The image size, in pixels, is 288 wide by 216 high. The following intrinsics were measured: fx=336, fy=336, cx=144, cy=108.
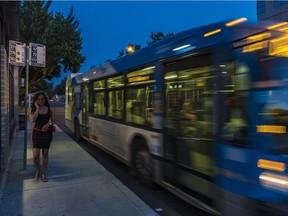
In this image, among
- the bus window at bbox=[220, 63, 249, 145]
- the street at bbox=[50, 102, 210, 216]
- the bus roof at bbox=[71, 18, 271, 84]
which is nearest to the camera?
the bus window at bbox=[220, 63, 249, 145]

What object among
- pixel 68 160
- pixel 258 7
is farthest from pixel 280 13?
pixel 68 160

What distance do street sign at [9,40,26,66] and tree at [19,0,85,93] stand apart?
1768cm

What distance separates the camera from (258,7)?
49.8m

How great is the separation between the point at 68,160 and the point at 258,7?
48.0 meters

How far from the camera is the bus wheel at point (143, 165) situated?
6273 millimetres

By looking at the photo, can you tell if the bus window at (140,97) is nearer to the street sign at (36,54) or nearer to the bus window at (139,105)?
the bus window at (139,105)

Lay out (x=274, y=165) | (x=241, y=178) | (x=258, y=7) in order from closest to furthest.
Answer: (x=274, y=165) → (x=241, y=178) → (x=258, y=7)

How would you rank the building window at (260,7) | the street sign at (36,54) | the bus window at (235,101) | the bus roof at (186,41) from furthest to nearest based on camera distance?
the building window at (260,7) < the street sign at (36,54) < the bus roof at (186,41) < the bus window at (235,101)

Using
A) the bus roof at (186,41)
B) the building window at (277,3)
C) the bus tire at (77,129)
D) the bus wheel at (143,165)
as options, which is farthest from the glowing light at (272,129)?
the building window at (277,3)

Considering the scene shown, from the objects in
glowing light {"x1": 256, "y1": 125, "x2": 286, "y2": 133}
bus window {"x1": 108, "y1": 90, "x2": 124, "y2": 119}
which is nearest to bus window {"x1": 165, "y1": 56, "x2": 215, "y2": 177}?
glowing light {"x1": 256, "y1": 125, "x2": 286, "y2": 133}

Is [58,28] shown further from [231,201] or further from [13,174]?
[231,201]

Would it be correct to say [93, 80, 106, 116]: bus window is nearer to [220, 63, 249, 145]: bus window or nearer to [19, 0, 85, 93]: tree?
[220, 63, 249, 145]: bus window

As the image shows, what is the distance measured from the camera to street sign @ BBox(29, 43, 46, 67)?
767 cm

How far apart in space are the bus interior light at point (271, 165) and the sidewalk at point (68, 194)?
2.15m
